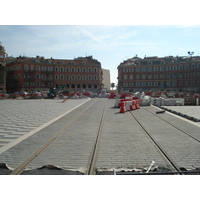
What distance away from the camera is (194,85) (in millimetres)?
77625

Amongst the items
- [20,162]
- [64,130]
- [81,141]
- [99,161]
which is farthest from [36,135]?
[99,161]

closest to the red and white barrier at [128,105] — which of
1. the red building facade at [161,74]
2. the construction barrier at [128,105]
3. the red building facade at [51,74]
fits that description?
the construction barrier at [128,105]

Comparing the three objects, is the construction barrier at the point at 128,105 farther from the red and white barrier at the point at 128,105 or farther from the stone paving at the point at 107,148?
the stone paving at the point at 107,148

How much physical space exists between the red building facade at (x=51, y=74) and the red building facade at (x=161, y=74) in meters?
12.5

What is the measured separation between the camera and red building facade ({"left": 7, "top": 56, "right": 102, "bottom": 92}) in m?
80.8

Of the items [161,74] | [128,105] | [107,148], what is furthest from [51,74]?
[107,148]

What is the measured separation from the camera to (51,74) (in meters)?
84.3

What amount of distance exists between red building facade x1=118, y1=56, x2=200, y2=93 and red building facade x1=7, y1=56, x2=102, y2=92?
1248cm

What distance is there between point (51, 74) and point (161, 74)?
131 feet

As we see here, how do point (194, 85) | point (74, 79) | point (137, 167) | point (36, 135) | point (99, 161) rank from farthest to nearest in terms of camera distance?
point (74, 79) < point (194, 85) < point (36, 135) < point (99, 161) < point (137, 167)

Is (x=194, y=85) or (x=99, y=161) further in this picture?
(x=194, y=85)

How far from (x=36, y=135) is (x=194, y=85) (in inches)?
3020

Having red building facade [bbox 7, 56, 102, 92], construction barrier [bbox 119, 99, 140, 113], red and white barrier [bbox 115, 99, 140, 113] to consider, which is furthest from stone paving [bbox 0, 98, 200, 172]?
red building facade [bbox 7, 56, 102, 92]
